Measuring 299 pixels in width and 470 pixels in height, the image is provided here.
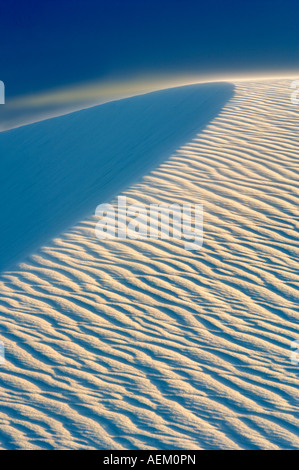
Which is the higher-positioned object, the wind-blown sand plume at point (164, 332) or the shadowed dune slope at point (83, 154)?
the shadowed dune slope at point (83, 154)

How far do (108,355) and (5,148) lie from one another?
320 inches

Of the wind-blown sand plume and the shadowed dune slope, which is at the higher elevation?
the shadowed dune slope

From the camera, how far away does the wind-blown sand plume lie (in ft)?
12.6

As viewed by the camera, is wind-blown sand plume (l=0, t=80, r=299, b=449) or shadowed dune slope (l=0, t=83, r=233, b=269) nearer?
wind-blown sand plume (l=0, t=80, r=299, b=449)

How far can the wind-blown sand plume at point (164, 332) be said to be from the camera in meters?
3.85

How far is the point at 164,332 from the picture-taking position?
15.4 feet

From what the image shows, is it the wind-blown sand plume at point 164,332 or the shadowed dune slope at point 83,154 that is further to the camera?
the shadowed dune slope at point 83,154

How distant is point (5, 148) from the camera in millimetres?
11391

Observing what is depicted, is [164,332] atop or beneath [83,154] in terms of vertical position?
beneath

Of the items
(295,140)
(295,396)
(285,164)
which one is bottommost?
(295,396)

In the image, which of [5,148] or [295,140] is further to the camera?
[5,148]

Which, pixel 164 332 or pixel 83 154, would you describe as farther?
pixel 83 154

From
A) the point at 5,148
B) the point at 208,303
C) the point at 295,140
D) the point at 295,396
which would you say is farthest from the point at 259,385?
the point at 5,148
